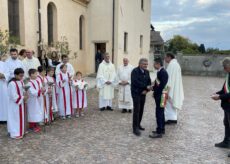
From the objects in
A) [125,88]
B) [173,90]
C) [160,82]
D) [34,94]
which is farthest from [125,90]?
[34,94]

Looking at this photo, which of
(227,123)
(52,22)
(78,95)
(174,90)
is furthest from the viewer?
(52,22)

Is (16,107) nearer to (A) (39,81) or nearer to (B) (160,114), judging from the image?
(A) (39,81)

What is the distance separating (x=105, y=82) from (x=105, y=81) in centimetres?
5

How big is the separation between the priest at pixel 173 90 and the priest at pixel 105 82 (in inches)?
96.0

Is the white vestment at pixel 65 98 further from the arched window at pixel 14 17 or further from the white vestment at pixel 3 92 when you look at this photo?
the arched window at pixel 14 17

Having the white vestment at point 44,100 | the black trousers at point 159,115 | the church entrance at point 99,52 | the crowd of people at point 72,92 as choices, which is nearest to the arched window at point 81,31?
the church entrance at point 99,52

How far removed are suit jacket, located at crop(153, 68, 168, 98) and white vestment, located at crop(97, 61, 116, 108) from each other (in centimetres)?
321

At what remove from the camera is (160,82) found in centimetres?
588

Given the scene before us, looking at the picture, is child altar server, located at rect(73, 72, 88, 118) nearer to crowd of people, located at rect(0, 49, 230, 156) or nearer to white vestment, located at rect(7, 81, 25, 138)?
crowd of people, located at rect(0, 49, 230, 156)

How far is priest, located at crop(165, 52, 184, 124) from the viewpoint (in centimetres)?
703

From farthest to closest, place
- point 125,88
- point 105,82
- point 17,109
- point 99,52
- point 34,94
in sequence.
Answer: point 99,52 < point 105,82 < point 125,88 < point 34,94 < point 17,109

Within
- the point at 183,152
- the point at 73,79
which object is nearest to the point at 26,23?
the point at 73,79

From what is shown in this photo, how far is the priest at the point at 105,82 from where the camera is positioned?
8977 millimetres

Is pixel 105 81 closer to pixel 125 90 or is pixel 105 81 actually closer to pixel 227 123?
pixel 125 90
